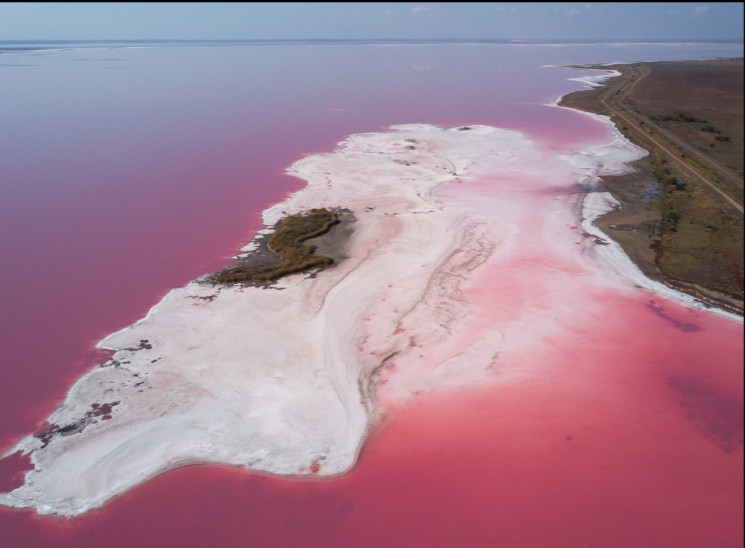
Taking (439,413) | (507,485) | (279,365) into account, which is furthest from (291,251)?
(507,485)

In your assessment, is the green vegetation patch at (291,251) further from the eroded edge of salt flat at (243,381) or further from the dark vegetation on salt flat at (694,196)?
the dark vegetation on salt flat at (694,196)

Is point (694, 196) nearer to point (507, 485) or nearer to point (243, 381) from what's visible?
point (507, 485)

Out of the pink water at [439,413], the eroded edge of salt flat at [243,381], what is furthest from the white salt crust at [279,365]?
the pink water at [439,413]

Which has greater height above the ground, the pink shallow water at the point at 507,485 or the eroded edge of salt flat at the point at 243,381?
the eroded edge of salt flat at the point at 243,381

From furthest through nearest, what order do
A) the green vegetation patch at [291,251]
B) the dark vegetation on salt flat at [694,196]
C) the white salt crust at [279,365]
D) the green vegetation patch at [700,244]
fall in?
the green vegetation patch at [291,251], the green vegetation patch at [700,244], the white salt crust at [279,365], the dark vegetation on salt flat at [694,196]

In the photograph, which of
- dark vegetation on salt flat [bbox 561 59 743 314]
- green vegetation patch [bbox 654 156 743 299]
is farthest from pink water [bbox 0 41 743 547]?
green vegetation patch [bbox 654 156 743 299]
